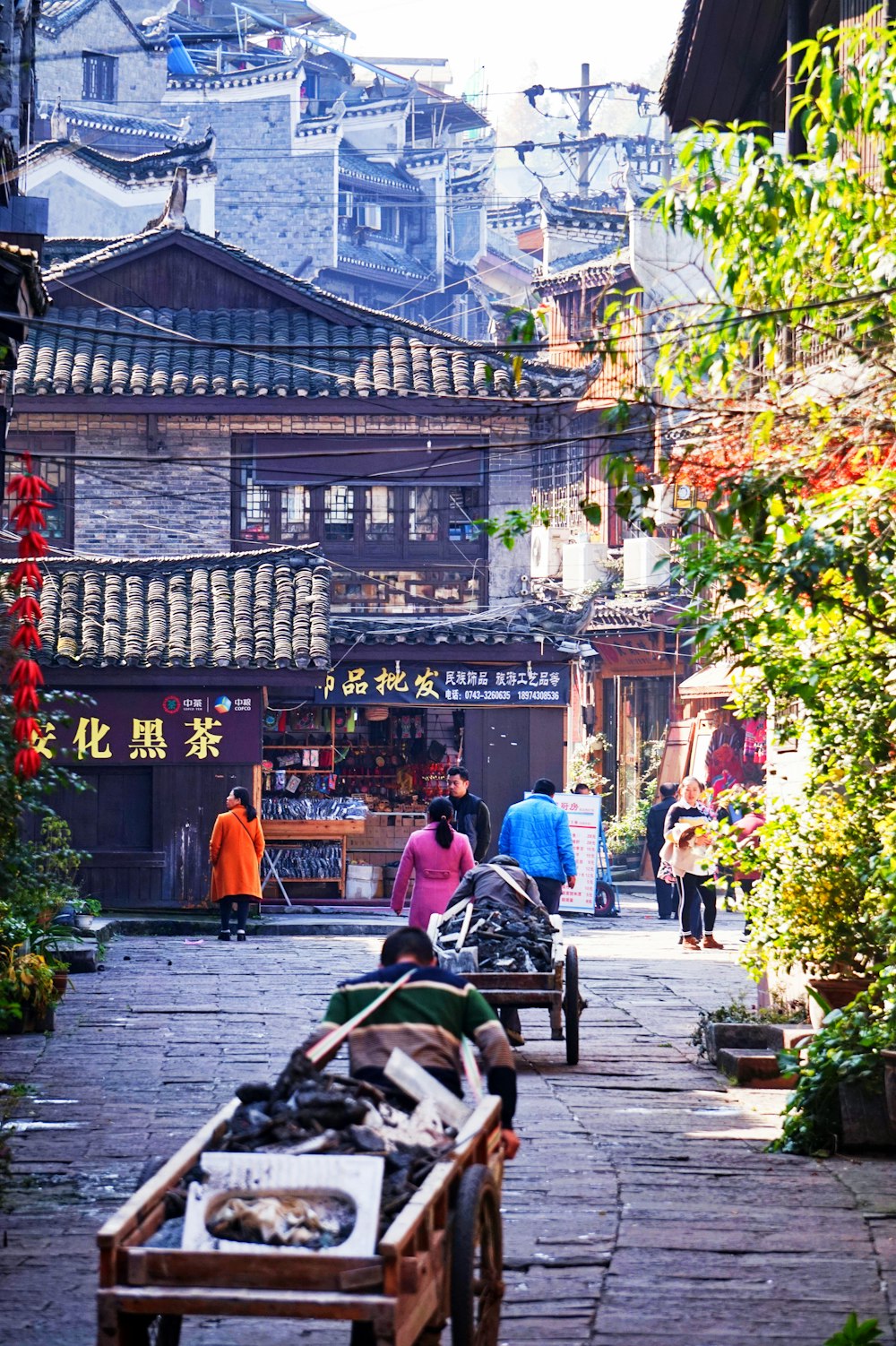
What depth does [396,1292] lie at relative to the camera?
16.0ft

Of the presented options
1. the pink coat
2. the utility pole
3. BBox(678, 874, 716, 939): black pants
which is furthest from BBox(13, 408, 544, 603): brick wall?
the utility pole

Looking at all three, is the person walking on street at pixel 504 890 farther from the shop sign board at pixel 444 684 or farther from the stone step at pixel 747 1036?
the shop sign board at pixel 444 684

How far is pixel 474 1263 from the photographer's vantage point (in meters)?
5.77

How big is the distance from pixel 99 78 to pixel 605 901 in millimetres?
31632

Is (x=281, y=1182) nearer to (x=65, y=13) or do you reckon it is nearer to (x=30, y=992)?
(x=30, y=992)

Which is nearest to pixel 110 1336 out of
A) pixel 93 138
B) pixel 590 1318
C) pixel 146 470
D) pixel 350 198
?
pixel 590 1318

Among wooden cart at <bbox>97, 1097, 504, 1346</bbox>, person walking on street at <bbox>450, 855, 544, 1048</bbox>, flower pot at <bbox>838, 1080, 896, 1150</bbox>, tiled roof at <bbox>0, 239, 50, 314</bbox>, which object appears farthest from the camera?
tiled roof at <bbox>0, 239, 50, 314</bbox>

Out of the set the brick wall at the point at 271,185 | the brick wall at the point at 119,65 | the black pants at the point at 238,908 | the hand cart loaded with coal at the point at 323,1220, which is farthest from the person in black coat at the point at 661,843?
the brick wall at the point at 119,65

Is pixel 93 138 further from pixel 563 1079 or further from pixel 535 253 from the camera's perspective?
pixel 563 1079

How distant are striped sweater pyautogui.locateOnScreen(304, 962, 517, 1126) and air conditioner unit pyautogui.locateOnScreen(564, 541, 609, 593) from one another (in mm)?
31486

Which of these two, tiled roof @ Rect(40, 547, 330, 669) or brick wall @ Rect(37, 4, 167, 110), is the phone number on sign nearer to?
tiled roof @ Rect(40, 547, 330, 669)

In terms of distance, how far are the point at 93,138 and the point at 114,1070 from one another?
130 feet

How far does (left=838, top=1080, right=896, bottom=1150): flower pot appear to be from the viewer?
992cm

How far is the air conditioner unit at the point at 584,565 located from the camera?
126ft
